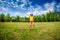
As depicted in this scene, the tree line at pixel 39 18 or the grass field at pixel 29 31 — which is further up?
the tree line at pixel 39 18

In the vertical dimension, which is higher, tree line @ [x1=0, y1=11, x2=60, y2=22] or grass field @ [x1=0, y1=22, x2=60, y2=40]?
tree line @ [x1=0, y1=11, x2=60, y2=22]

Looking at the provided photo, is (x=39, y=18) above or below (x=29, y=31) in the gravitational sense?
above

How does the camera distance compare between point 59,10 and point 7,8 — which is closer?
point 7,8

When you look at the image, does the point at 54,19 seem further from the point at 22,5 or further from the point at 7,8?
the point at 7,8

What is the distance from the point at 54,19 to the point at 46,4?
1.11ft

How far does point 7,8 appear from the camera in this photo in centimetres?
285

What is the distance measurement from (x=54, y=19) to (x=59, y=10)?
0.20m

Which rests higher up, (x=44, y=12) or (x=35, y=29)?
(x=44, y=12)

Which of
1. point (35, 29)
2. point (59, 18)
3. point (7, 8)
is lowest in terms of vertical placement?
point (35, 29)

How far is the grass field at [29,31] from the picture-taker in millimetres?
2836

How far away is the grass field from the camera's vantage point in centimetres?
284

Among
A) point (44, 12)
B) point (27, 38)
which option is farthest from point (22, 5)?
point (27, 38)

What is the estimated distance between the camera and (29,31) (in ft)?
9.52

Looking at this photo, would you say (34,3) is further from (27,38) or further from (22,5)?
(27,38)
